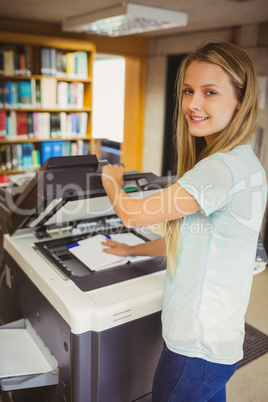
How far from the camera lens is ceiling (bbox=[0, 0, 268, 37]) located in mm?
3113

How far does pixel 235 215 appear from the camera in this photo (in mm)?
1009

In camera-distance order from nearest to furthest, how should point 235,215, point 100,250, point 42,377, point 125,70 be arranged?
point 235,215
point 42,377
point 100,250
point 125,70

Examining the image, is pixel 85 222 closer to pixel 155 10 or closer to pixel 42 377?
pixel 42 377

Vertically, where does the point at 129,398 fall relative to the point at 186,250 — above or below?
below

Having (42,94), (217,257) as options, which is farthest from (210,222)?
(42,94)

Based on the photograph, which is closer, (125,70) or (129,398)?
(129,398)

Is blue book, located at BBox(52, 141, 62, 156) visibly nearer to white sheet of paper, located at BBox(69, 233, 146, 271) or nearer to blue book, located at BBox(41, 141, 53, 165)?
blue book, located at BBox(41, 141, 53, 165)

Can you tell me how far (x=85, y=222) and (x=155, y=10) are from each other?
2.26 m

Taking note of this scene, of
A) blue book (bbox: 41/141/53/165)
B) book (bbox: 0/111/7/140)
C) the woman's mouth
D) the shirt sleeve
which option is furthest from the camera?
blue book (bbox: 41/141/53/165)

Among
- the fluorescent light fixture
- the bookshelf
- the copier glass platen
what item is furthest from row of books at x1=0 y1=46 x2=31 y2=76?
the copier glass platen

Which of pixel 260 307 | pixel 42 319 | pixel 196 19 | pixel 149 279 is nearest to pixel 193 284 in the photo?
pixel 149 279

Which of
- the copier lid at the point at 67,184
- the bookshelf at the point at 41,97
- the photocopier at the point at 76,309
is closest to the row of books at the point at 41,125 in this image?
the bookshelf at the point at 41,97

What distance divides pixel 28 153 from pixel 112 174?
133 inches

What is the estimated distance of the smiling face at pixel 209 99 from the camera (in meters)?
1.04
